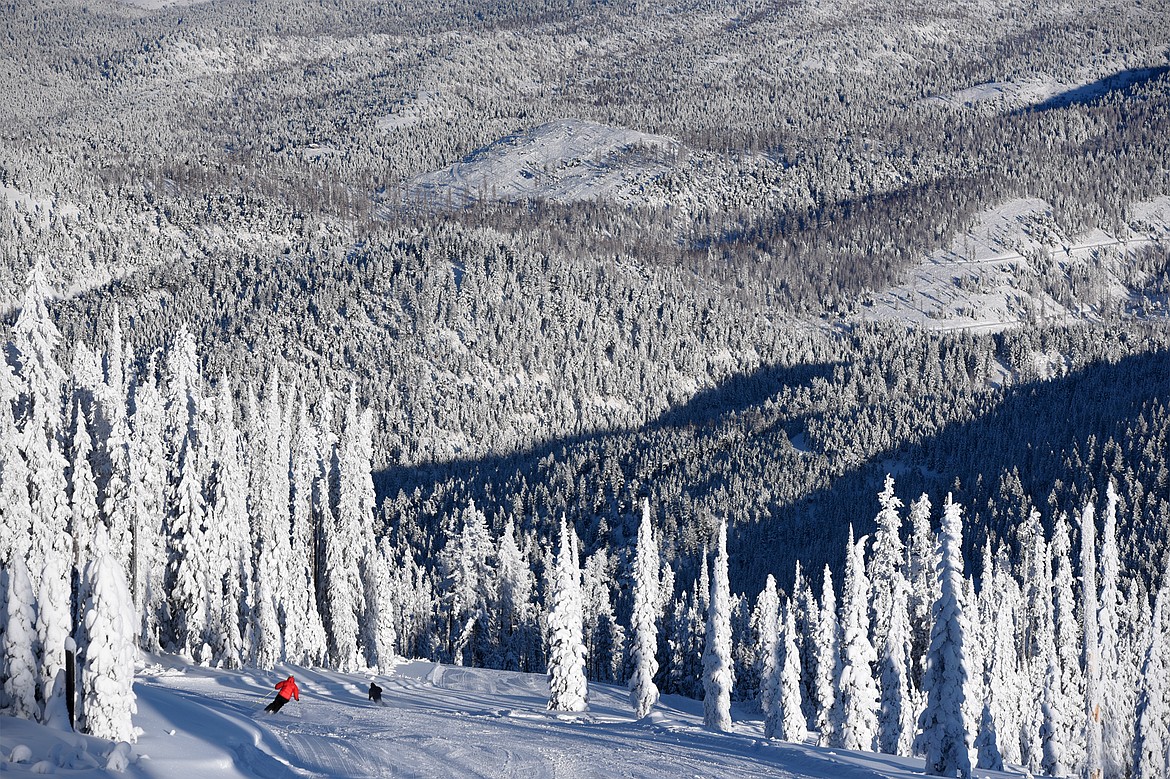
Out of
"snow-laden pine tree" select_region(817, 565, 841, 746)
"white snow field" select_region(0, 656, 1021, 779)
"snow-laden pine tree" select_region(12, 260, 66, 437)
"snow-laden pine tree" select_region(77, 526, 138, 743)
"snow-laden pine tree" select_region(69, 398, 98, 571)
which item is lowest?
"snow-laden pine tree" select_region(817, 565, 841, 746)

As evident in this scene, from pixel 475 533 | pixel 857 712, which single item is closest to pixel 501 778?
pixel 857 712

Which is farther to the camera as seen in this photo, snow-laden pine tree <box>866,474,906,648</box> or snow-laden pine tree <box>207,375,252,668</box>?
snow-laden pine tree <box>866,474,906,648</box>

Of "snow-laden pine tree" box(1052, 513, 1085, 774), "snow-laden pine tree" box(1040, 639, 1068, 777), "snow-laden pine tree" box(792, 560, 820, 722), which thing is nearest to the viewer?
"snow-laden pine tree" box(1040, 639, 1068, 777)

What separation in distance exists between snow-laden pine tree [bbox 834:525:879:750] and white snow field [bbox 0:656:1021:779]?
20.3 m

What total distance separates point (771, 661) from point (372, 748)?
5033 centimetres

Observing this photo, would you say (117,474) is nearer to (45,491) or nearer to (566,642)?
(45,491)

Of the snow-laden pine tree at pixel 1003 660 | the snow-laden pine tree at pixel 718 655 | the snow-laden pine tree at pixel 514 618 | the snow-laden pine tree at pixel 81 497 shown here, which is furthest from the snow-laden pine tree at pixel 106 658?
the snow-laden pine tree at pixel 514 618

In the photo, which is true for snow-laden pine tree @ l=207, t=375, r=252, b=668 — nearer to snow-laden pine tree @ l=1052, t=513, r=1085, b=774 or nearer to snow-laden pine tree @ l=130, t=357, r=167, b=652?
snow-laden pine tree @ l=130, t=357, r=167, b=652

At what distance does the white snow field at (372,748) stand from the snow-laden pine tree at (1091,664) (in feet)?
87.5

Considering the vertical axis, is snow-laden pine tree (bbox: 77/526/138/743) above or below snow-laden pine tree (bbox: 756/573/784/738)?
above

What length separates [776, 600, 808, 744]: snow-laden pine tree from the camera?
204ft

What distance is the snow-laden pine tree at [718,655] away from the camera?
188 feet

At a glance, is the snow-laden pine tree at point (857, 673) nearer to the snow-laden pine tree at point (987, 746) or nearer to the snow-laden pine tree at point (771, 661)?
the snow-laden pine tree at point (987, 746)

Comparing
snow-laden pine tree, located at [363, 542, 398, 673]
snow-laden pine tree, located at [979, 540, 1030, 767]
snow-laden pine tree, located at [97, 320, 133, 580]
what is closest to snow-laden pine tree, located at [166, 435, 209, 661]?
snow-laden pine tree, located at [97, 320, 133, 580]
